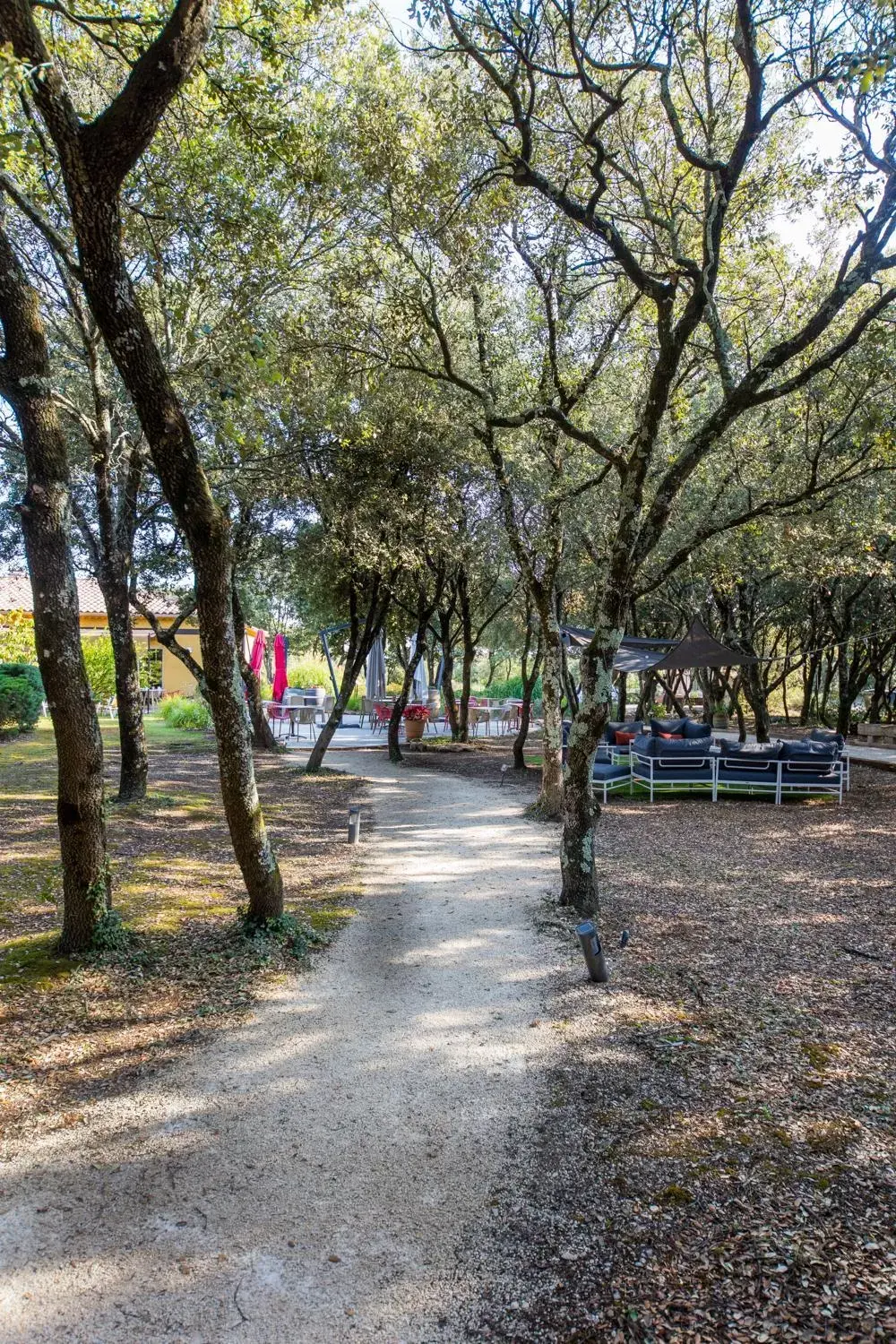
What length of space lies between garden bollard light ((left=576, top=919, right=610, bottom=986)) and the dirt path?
322 mm

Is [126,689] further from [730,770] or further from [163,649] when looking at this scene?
[163,649]

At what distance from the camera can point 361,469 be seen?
1241cm

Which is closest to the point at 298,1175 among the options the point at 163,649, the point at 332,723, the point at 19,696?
the point at 332,723

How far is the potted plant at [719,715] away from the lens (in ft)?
82.4

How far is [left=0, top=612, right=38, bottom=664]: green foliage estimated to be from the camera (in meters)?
11.1

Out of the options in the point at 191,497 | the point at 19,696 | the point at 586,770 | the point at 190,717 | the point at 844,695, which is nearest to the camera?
the point at 191,497

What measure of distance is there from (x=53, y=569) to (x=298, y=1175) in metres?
3.19

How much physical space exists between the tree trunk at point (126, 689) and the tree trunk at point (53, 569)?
4772mm

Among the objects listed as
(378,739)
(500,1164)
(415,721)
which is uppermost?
(415,721)

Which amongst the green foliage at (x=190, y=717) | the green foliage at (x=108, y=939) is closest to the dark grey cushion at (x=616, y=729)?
the green foliage at (x=108, y=939)

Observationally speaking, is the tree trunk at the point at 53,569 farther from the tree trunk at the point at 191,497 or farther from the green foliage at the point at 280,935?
the green foliage at the point at 280,935

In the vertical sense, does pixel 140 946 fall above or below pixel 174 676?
below

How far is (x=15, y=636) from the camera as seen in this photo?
39.9 feet

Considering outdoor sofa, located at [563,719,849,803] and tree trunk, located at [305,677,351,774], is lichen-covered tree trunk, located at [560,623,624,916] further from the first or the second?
tree trunk, located at [305,677,351,774]
